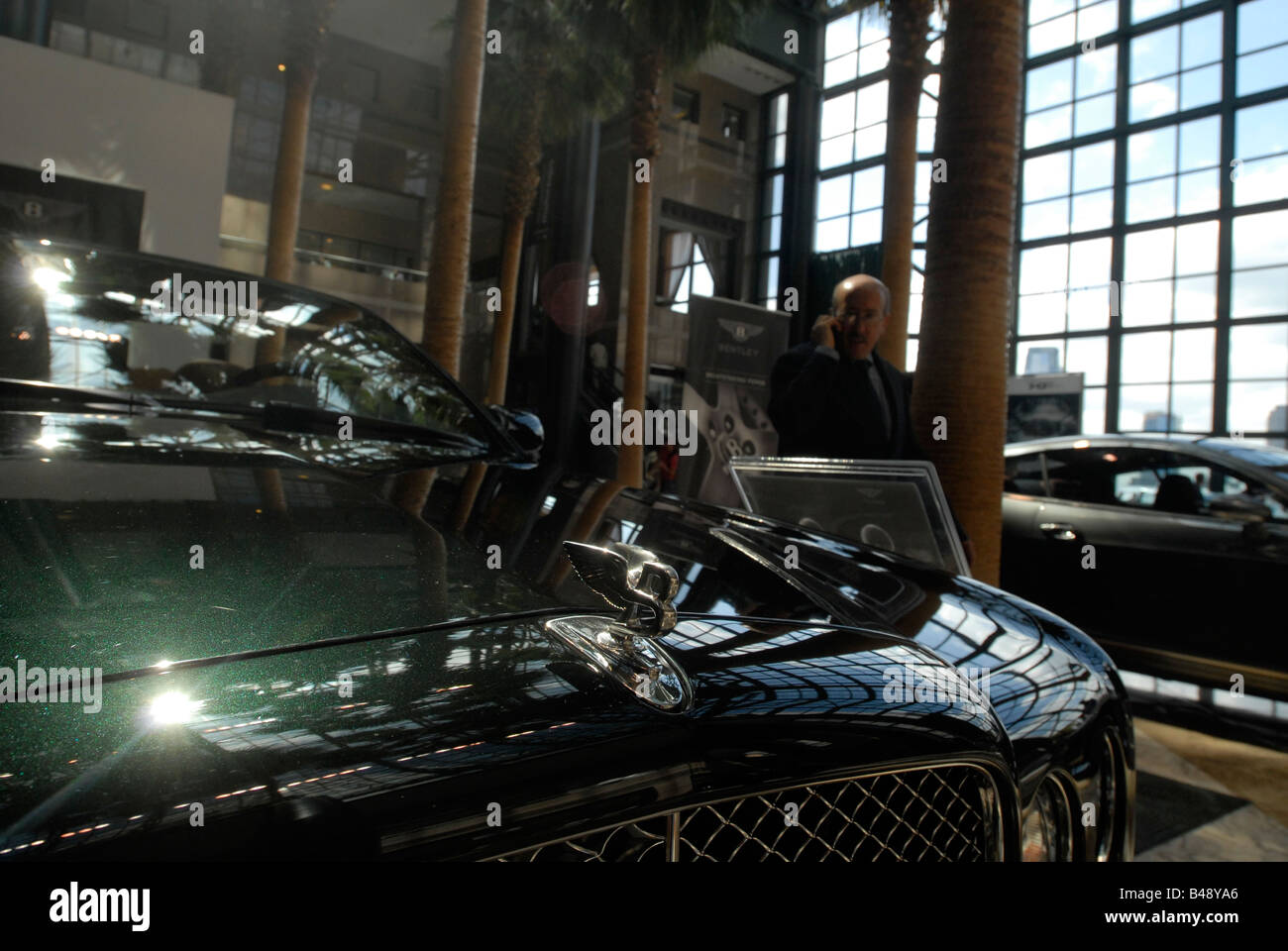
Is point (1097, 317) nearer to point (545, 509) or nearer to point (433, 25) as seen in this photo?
point (433, 25)

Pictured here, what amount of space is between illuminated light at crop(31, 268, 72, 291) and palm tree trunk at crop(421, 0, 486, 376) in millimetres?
4897

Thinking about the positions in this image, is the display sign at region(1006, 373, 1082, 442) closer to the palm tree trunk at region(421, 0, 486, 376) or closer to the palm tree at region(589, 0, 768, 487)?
the palm tree at region(589, 0, 768, 487)

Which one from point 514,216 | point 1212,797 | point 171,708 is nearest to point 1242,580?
point 1212,797

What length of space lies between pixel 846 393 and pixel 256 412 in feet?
6.40

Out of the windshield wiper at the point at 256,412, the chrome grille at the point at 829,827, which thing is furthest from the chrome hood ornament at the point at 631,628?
the windshield wiper at the point at 256,412

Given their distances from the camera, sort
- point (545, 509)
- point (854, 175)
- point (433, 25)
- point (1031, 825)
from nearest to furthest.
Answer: point (1031, 825)
point (545, 509)
point (433, 25)
point (854, 175)

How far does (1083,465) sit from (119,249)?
15.6ft

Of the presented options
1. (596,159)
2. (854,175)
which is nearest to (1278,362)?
(854,175)

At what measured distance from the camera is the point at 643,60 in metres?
11.0

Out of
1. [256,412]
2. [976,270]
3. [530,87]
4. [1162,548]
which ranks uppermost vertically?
[530,87]

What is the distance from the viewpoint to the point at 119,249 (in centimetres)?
199

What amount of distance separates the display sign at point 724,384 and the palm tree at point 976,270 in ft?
13.3

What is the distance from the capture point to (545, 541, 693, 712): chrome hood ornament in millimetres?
833

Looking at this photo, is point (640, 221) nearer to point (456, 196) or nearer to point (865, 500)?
point (456, 196)
